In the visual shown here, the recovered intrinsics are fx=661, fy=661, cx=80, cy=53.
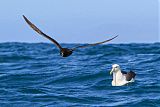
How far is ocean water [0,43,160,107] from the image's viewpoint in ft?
54.9

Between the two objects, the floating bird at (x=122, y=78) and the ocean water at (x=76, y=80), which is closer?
the ocean water at (x=76, y=80)

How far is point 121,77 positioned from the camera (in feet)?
65.8

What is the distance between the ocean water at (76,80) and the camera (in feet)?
54.9

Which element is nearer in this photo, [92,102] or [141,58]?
[92,102]

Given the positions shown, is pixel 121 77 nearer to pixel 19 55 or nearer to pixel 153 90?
pixel 153 90

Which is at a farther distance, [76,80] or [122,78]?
[76,80]

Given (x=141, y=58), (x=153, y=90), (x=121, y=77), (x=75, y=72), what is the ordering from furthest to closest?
(x=141, y=58), (x=75, y=72), (x=121, y=77), (x=153, y=90)

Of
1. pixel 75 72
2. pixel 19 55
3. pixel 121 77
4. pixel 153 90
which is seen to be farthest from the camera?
pixel 19 55

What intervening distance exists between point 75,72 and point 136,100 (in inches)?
238

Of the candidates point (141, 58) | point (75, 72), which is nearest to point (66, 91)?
point (75, 72)

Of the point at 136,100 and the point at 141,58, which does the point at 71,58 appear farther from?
the point at 136,100

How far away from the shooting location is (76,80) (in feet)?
68.3

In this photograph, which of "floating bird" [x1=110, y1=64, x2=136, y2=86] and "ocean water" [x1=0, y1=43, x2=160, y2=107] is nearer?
"ocean water" [x1=0, y1=43, x2=160, y2=107]

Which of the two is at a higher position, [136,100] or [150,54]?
[150,54]
